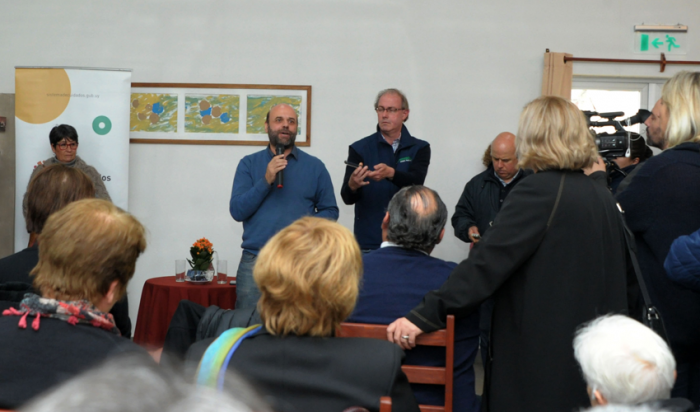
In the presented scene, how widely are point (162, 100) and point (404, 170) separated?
2.44 m

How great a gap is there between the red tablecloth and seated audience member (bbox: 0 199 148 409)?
2.18 m

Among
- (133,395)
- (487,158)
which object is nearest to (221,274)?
(487,158)

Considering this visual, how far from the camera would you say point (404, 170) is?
3.97m

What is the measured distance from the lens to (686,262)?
68.2 inches

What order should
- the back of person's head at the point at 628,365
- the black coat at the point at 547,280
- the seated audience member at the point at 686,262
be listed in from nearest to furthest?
the back of person's head at the point at 628,365 < the seated audience member at the point at 686,262 < the black coat at the point at 547,280

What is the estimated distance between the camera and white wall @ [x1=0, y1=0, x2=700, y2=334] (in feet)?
17.1

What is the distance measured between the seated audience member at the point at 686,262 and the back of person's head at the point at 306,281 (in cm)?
97

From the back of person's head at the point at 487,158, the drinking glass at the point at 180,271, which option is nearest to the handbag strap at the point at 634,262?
the drinking glass at the point at 180,271

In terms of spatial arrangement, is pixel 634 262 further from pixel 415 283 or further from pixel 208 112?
pixel 208 112

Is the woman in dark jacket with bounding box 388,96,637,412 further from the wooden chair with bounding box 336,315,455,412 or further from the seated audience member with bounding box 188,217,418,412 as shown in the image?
the seated audience member with bounding box 188,217,418,412

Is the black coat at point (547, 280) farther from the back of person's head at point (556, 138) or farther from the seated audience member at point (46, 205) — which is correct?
the seated audience member at point (46, 205)

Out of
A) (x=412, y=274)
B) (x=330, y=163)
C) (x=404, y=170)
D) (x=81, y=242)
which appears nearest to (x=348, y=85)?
(x=330, y=163)

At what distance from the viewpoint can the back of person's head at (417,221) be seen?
2.04 m

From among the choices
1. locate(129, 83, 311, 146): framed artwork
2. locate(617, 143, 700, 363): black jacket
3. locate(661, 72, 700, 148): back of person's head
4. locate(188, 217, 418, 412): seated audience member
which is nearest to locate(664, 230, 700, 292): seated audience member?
locate(617, 143, 700, 363): black jacket
